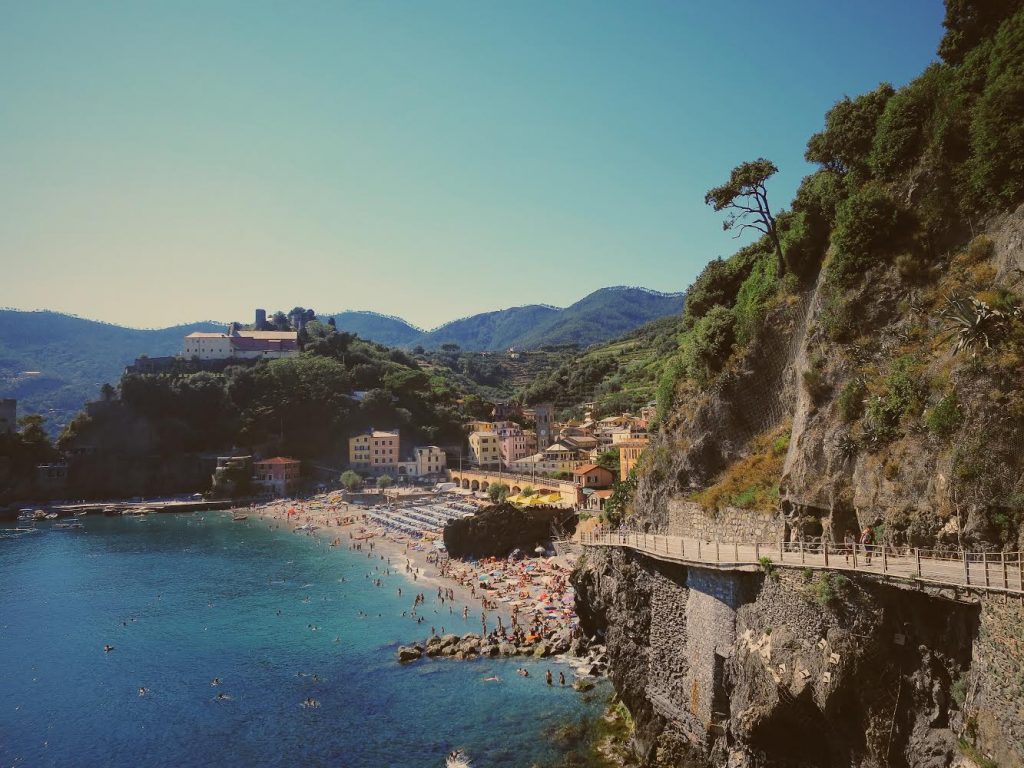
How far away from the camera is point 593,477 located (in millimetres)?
62250

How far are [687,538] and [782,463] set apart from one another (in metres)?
4.06

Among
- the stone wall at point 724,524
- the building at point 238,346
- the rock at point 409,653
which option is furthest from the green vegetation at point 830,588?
the building at point 238,346

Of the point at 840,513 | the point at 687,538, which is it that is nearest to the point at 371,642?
the point at 687,538

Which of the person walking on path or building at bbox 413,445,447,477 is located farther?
building at bbox 413,445,447,477

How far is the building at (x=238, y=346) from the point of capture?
128m

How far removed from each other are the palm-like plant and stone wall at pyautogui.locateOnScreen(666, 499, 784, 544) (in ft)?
21.4

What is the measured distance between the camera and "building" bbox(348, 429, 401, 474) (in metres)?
97.3

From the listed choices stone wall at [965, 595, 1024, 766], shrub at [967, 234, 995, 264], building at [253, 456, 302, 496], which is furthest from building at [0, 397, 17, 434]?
stone wall at [965, 595, 1024, 766]

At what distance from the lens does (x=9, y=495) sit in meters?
86.8

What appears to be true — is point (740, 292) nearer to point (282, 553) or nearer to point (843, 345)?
point (843, 345)

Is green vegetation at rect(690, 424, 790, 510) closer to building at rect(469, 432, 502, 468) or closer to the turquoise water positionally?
the turquoise water

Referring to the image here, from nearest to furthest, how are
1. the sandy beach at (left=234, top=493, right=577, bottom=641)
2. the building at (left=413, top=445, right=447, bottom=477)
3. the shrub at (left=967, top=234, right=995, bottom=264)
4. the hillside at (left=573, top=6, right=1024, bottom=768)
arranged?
1. the hillside at (left=573, top=6, right=1024, bottom=768)
2. the shrub at (left=967, top=234, right=995, bottom=264)
3. the sandy beach at (left=234, top=493, right=577, bottom=641)
4. the building at (left=413, top=445, right=447, bottom=477)

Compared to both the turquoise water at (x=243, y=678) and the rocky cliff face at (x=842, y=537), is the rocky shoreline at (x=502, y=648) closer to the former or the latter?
the turquoise water at (x=243, y=678)

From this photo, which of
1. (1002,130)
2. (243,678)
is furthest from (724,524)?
(243,678)
